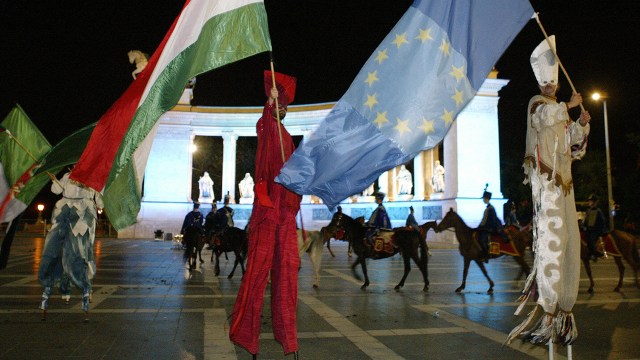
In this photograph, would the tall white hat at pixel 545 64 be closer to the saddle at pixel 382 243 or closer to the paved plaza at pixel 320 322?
the paved plaza at pixel 320 322

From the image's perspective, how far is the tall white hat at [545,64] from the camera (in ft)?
16.5

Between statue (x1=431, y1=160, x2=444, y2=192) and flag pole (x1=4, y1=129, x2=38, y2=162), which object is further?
statue (x1=431, y1=160, x2=444, y2=192)

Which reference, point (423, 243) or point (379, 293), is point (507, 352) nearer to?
point (379, 293)

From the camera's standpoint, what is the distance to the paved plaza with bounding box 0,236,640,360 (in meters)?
5.36

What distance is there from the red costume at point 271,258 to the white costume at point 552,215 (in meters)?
2.22

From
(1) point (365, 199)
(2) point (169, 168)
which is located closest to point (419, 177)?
(1) point (365, 199)

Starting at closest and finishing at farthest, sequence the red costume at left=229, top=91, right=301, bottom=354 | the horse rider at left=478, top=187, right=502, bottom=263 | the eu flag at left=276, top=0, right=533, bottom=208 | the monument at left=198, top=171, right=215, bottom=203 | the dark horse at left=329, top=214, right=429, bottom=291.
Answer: the eu flag at left=276, top=0, right=533, bottom=208, the red costume at left=229, top=91, right=301, bottom=354, the horse rider at left=478, top=187, right=502, bottom=263, the dark horse at left=329, top=214, right=429, bottom=291, the monument at left=198, top=171, right=215, bottom=203

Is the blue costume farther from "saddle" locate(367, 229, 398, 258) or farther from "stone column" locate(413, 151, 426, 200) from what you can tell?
"stone column" locate(413, 151, 426, 200)

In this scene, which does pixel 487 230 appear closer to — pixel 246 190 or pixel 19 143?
pixel 19 143

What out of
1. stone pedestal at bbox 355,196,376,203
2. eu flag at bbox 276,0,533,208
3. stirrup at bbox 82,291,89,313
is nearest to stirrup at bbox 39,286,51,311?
stirrup at bbox 82,291,89,313

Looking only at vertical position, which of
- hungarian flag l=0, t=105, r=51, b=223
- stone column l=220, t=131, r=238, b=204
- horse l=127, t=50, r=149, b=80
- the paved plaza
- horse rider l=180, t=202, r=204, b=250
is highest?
stone column l=220, t=131, r=238, b=204

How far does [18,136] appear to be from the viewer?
716cm

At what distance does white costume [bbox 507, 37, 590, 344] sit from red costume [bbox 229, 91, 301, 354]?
2.22 m

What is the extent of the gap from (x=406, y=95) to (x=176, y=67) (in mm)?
2184
